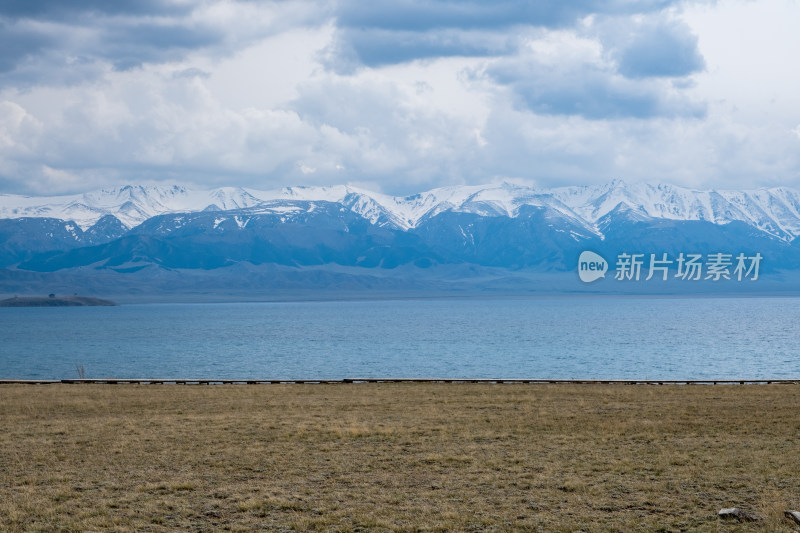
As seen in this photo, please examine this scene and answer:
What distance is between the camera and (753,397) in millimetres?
32094

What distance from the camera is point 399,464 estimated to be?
1830 centimetres

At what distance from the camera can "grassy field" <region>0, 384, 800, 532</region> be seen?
13727 millimetres

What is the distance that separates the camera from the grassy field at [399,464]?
45.0 feet

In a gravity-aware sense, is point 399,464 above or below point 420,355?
above

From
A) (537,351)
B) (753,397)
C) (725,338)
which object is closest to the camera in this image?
(753,397)

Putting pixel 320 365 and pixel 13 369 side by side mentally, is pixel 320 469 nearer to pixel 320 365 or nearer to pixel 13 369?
pixel 320 365

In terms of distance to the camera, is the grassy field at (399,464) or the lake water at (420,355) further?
the lake water at (420,355)

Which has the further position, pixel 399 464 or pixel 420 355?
pixel 420 355

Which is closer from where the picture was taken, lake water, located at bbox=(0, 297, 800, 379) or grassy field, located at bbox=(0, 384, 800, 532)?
grassy field, located at bbox=(0, 384, 800, 532)

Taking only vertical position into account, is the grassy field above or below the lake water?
above

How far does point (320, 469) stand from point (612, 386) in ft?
77.5

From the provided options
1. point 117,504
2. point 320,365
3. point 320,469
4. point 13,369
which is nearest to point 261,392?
point 320,469

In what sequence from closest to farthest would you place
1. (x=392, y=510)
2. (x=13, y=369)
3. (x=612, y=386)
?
(x=392, y=510), (x=612, y=386), (x=13, y=369)

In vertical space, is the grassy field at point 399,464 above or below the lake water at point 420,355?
above
